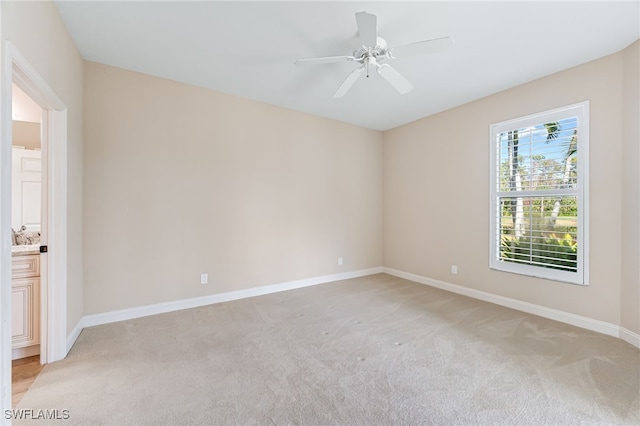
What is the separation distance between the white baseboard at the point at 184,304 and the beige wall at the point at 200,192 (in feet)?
0.21

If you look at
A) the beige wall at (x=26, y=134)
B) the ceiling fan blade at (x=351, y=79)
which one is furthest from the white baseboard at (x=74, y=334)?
the ceiling fan blade at (x=351, y=79)

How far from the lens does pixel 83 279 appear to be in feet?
8.84

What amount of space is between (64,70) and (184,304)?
2.55 m

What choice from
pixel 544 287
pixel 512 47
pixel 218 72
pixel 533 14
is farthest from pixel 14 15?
pixel 544 287

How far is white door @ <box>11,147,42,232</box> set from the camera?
268cm

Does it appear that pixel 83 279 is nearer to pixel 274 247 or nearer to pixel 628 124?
pixel 274 247

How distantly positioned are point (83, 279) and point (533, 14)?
4.64 metres

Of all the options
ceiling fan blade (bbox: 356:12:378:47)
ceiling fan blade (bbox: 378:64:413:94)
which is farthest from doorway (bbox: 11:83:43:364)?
ceiling fan blade (bbox: 378:64:413:94)

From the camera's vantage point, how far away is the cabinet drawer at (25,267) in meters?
2.09

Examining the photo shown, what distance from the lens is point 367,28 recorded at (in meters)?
1.89

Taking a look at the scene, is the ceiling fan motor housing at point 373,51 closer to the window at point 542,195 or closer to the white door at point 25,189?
the window at point 542,195

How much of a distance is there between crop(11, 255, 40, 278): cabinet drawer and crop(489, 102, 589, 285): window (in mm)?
4758

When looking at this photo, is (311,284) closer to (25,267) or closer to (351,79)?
(351,79)

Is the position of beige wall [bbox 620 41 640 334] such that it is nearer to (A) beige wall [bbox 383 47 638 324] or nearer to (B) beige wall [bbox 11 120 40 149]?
(A) beige wall [bbox 383 47 638 324]
